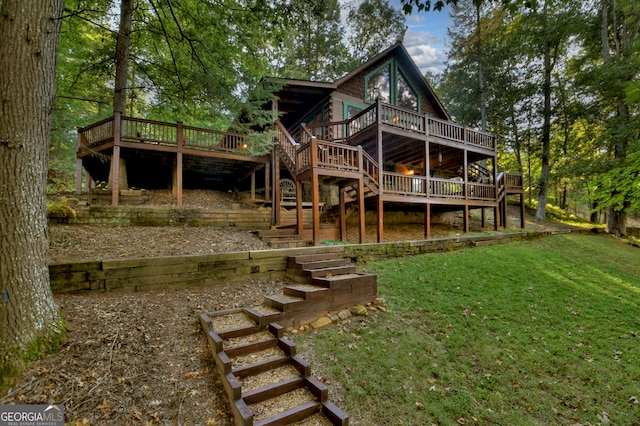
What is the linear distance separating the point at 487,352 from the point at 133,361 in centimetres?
480

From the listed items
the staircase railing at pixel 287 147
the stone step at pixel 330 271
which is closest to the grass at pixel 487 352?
the stone step at pixel 330 271

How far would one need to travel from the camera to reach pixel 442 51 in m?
19.9

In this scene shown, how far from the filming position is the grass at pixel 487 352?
307cm

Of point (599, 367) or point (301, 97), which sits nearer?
point (599, 367)

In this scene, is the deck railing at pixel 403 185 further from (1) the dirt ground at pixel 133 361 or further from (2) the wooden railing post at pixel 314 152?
(1) the dirt ground at pixel 133 361

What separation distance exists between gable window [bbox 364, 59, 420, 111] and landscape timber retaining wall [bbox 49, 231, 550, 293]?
9.54m

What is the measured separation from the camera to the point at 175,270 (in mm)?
4664

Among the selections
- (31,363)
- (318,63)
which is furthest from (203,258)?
(318,63)

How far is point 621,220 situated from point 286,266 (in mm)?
18507

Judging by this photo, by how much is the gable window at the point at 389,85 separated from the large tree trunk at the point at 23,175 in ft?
39.2

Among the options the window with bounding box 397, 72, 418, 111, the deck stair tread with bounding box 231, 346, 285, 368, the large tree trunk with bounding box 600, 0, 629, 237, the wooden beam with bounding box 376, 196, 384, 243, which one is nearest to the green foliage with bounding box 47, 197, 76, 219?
the deck stair tread with bounding box 231, 346, 285, 368

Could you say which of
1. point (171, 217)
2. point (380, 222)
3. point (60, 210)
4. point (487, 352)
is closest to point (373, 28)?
point (380, 222)

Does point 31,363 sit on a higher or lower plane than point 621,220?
lower

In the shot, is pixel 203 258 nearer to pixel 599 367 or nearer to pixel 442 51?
pixel 599 367
